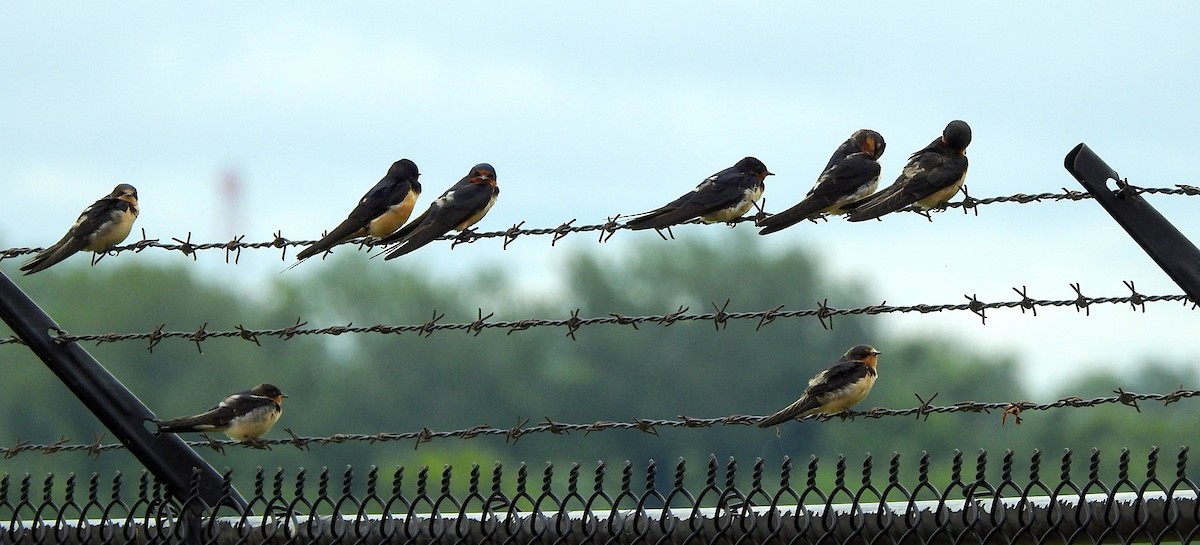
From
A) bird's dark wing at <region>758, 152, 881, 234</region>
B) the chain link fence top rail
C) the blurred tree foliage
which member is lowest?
the blurred tree foliage

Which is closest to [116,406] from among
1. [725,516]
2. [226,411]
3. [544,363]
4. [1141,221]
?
[725,516]

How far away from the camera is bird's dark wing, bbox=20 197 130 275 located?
7.64 m

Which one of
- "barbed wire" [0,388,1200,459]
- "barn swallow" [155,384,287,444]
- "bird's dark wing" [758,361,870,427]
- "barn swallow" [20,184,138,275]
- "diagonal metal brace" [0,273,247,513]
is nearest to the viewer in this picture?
"barbed wire" [0,388,1200,459]

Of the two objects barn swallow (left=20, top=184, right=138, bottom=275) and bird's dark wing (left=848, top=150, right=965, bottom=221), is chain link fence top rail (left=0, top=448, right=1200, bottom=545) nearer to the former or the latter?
bird's dark wing (left=848, top=150, right=965, bottom=221)

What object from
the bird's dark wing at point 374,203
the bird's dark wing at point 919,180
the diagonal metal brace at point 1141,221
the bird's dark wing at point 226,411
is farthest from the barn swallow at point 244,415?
the diagonal metal brace at point 1141,221

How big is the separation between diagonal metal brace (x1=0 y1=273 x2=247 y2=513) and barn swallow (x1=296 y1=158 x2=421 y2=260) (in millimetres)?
2665

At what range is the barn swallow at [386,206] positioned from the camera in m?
8.09

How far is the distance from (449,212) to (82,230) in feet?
6.77

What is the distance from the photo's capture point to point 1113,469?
69625 millimetres

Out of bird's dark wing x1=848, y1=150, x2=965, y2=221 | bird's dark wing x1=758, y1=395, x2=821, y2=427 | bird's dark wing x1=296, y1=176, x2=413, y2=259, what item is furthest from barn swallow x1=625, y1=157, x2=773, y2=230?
bird's dark wing x1=296, y1=176, x2=413, y2=259

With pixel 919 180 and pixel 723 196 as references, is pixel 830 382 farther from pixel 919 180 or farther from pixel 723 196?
pixel 919 180

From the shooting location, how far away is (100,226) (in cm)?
868

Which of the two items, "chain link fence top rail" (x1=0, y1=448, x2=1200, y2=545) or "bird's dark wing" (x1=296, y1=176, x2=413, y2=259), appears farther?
"bird's dark wing" (x1=296, y1=176, x2=413, y2=259)

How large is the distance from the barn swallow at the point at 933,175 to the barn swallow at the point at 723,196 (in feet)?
2.53
